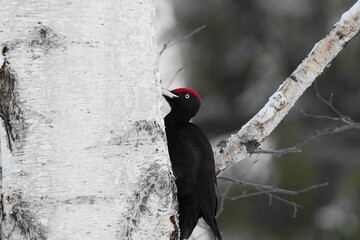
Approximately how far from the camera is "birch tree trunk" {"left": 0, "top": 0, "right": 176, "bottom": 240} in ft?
5.95

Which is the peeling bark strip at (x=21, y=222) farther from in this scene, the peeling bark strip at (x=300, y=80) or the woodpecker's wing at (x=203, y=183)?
the woodpecker's wing at (x=203, y=183)

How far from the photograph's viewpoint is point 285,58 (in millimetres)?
8344

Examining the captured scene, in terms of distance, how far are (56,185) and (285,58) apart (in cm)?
676

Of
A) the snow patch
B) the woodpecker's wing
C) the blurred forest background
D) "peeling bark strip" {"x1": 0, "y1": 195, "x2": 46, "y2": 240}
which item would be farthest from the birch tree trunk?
the blurred forest background

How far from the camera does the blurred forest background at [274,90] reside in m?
8.05

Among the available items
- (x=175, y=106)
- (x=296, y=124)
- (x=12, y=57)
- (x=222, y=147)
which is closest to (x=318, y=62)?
(x=222, y=147)

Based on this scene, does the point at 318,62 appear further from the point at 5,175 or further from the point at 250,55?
the point at 250,55

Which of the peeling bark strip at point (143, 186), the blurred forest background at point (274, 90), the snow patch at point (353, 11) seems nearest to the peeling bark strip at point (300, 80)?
the snow patch at point (353, 11)

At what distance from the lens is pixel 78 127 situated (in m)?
1.84

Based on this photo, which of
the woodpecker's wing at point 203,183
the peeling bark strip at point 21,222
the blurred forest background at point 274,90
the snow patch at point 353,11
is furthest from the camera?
the blurred forest background at point 274,90

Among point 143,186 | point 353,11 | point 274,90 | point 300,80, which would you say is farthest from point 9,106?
point 274,90

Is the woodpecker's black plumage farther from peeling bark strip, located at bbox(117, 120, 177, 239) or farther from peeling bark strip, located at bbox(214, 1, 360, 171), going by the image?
peeling bark strip, located at bbox(117, 120, 177, 239)

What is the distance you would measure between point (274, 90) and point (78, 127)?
21.1 ft

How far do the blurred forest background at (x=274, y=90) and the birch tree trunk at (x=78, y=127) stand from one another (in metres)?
6.00
